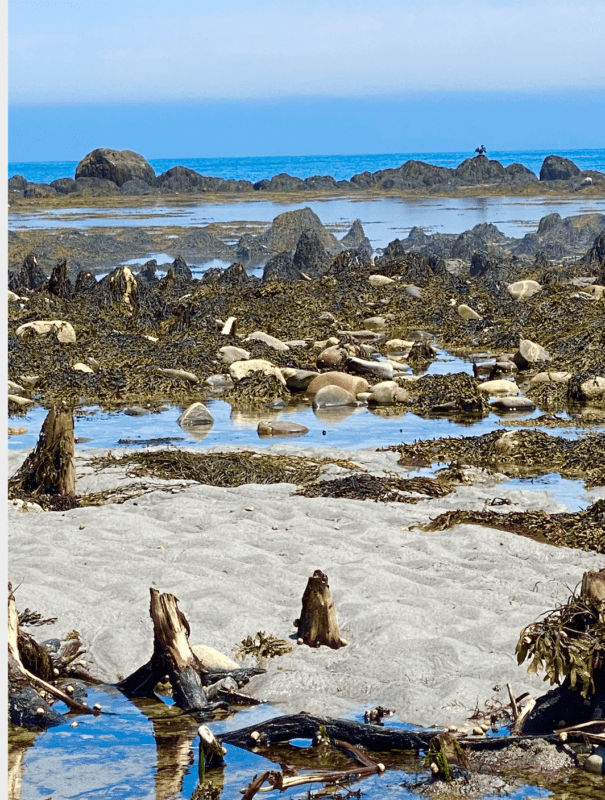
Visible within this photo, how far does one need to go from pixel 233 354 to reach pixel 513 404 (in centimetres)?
424

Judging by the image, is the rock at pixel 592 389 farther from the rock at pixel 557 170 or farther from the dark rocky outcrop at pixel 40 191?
the rock at pixel 557 170

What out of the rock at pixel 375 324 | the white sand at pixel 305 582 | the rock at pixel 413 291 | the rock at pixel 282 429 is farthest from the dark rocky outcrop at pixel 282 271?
the white sand at pixel 305 582

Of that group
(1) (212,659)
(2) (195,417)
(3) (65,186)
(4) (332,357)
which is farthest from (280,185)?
(1) (212,659)

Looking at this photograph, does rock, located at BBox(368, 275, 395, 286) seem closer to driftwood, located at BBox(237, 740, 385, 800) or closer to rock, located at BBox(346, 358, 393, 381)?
rock, located at BBox(346, 358, 393, 381)

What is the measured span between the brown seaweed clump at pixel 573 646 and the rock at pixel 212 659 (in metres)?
1.39

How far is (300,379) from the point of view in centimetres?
1305

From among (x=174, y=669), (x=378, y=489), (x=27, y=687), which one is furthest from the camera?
(x=378, y=489)

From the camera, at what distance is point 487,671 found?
475cm

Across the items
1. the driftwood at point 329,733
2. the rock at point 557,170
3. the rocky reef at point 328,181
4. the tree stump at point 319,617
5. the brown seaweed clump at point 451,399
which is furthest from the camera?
the rock at point 557,170

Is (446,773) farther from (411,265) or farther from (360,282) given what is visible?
(411,265)

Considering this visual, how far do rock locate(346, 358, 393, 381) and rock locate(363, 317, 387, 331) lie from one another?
409cm

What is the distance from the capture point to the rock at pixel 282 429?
10703 mm

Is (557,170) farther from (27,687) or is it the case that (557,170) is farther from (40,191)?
(27,687)

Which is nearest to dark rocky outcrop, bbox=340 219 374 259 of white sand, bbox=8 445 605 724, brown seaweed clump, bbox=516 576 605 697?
white sand, bbox=8 445 605 724
